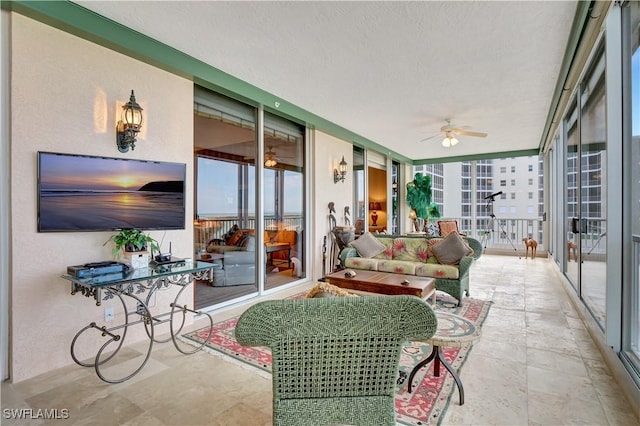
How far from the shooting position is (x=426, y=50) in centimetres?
311

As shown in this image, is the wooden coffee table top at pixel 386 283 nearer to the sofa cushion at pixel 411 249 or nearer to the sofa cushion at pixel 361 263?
the sofa cushion at pixel 361 263

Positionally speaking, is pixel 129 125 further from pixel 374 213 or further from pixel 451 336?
pixel 374 213

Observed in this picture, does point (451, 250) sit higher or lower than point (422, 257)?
higher

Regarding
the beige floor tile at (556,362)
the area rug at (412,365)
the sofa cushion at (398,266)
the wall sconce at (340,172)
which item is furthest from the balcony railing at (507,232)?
the beige floor tile at (556,362)

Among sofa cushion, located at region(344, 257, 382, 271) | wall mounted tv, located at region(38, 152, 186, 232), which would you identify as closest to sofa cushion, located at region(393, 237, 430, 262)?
sofa cushion, located at region(344, 257, 382, 271)

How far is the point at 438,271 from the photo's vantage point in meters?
4.08

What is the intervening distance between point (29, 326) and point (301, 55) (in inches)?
126

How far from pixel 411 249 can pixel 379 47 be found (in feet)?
9.45

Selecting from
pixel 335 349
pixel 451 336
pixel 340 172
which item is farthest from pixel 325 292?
pixel 340 172

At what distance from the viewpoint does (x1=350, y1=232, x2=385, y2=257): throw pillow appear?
4.90m

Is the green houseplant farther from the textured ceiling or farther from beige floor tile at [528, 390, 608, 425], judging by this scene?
beige floor tile at [528, 390, 608, 425]

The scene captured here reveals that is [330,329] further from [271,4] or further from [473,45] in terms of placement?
[473,45]

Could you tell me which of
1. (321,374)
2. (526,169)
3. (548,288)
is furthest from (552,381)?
(526,169)

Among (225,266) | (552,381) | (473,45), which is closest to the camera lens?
(552,381)
